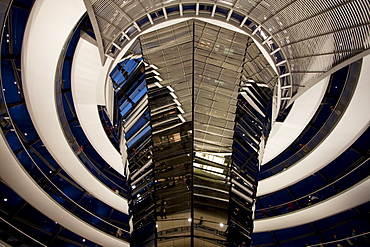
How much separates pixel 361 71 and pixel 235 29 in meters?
5.84

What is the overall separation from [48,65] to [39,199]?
7.25 metres

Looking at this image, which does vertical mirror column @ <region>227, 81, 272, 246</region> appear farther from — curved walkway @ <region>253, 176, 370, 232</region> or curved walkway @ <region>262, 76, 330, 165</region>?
curved walkway @ <region>253, 176, 370, 232</region>

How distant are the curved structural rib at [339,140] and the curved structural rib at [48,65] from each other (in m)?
10.5

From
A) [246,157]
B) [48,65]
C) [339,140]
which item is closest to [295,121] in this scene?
[339,140]

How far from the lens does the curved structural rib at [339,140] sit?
47.4ft

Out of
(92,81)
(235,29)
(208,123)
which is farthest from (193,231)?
(92,81)

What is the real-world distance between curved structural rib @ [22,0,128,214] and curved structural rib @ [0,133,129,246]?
5.60ft

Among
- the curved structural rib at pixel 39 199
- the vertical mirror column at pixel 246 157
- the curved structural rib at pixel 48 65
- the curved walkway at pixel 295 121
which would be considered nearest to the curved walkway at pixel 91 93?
the curved structural rib at pixel 48 65

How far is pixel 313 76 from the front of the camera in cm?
1189

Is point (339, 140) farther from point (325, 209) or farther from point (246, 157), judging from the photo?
point (246, 157)

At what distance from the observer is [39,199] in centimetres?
1720

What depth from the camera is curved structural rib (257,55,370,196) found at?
47.4 ft

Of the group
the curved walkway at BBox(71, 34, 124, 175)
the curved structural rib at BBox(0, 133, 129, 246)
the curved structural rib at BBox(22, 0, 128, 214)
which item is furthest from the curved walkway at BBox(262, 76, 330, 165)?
the curved structural rib at BBox(22, 0, 128, 214)

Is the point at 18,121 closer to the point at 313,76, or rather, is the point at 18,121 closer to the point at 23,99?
the point at 23,99
